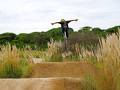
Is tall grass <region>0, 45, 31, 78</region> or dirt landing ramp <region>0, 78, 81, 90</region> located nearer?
dirt landing ramp <region>0, 78, 81, 90</region>

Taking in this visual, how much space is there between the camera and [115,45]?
7285 millimetres

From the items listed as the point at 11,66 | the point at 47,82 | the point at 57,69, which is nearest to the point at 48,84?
the point at 47,82

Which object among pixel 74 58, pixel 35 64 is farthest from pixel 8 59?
pixel 74 58

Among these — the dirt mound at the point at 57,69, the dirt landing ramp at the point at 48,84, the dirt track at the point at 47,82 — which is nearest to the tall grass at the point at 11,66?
the dirt track at the point at 47,82

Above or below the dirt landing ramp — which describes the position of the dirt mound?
below

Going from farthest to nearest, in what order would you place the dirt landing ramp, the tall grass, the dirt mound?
the dirt mound
the tall grass
the dirt landing ramp

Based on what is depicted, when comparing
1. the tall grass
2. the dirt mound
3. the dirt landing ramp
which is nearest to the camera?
the dirt landing ramp

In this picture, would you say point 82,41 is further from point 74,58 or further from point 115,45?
point 115,45

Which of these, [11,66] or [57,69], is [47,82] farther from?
[57,69]

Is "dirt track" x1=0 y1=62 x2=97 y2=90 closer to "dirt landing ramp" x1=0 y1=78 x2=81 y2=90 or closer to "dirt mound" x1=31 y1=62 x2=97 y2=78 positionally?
"dirt landing ramp" x1=0 y1=78 x2=81 y2=90

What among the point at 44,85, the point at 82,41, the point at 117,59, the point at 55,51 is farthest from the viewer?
the point at 82,41

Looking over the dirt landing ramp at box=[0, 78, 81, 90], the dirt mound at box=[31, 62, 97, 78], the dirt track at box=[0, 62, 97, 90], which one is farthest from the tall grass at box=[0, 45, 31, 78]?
the dirt landing ramp at box=[0, 78, 81, 90]

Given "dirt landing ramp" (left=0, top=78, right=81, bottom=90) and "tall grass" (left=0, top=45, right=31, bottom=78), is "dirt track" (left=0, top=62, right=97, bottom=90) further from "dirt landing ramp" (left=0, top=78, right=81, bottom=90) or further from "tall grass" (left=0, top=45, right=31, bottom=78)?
"tall grass" (left=0, top=45, right=31, bottom=78)

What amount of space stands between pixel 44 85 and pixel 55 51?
620 cm
